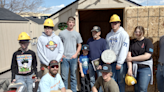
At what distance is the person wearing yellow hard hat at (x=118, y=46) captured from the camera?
325cm

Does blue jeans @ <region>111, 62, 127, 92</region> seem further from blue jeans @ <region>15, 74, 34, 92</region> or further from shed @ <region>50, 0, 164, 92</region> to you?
blue jeans @ <region>15, 74, 34, 92</region>

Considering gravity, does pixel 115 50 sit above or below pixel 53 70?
above

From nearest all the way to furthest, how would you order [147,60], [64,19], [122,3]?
1. [147,60]
2. [122,3]
3. [64,19]

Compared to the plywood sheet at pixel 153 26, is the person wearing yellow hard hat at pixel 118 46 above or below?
below

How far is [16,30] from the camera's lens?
987cm

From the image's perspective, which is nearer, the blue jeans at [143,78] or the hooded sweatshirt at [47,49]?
the blue jeans at [143,78]

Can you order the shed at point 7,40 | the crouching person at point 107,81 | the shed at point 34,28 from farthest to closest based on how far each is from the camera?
1. the shed at point 34,28
2. the shed at point 7,40
3. the crouching person at point 107,81

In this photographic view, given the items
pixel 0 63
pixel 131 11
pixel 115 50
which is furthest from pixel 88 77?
pixel 0 63

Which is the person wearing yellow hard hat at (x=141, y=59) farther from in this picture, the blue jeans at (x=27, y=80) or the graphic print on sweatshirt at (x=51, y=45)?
the blue jeans at (x=27, y=80)

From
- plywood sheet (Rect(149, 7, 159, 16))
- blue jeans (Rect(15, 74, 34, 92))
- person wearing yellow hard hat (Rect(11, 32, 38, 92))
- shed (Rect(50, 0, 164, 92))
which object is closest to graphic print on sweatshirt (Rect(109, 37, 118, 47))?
shed (Rect(50, 0, 164, 92))

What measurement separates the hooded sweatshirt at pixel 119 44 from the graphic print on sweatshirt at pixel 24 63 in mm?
2080

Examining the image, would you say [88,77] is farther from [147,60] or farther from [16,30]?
[16,30]

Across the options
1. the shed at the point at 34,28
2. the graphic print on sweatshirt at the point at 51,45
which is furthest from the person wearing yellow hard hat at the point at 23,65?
the shed at the point at 34,28

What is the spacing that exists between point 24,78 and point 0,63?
5.24m
